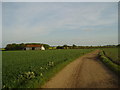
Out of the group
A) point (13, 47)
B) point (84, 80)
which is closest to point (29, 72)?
→ point (84, 80)

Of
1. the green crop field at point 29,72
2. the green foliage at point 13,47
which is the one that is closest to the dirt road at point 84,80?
the green crop field at point 29,72

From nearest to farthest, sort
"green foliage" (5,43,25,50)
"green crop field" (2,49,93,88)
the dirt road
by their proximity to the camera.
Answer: the dirt road < "green crop field" (2,49,93,88) < "green foliage" (5,43,25,50)

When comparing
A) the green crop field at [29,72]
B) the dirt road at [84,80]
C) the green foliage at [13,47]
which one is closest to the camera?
the dirt road at [84,80]

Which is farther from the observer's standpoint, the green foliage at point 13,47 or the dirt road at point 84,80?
the green foliage at point 13,47

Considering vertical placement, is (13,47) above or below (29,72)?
above

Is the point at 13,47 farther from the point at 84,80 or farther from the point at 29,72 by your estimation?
the point at 84,80

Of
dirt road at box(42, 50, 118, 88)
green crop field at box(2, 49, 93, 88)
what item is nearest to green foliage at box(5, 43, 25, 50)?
green crop field at box(2, 49, 93, 88)

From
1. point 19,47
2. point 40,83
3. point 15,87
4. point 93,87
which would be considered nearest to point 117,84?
point 93,87

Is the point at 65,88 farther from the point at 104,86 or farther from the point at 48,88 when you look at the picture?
the point at 104,86

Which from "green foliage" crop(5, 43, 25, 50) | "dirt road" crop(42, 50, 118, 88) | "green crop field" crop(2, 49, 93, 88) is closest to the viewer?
"dirt road" crop(42, 50, 118, 88)

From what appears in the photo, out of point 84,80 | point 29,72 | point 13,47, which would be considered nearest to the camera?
point 84,80

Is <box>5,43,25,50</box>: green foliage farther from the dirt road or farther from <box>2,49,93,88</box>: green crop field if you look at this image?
the dirt road

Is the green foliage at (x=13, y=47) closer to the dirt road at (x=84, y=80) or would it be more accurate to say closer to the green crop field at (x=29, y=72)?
the green crop field at (x=29, y=72)

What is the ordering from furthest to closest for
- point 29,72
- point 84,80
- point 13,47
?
point 13,47 → point 29,72 → point 84,80
